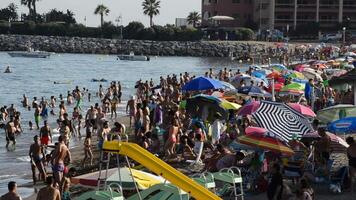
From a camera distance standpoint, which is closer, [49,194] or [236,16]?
[49,194]

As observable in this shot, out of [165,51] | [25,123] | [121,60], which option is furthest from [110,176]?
[165,51]

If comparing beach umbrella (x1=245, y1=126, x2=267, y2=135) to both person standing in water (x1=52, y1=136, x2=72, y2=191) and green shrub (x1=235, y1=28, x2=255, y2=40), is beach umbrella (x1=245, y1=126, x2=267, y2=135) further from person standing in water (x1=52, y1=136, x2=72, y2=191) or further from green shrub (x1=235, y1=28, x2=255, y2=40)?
green shrub (x1=235, y1=28, x2=255, y2=40)

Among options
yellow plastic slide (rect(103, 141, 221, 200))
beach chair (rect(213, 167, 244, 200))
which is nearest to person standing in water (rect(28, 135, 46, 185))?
beach chair (rect(213, 167, 244, 200))

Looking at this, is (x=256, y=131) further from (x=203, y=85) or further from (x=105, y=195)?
(x=203, y=85)

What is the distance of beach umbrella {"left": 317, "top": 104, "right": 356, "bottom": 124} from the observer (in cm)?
1556

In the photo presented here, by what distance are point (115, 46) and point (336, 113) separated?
350 ft

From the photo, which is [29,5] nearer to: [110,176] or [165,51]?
[165,51]

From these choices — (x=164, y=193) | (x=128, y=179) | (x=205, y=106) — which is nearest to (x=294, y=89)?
(x=205, y=106)

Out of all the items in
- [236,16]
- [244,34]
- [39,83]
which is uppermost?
[236,16]

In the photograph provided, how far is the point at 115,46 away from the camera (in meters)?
121

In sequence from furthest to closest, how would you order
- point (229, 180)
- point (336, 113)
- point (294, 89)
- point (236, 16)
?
point (236, 16)
point (294, 89)
point (336, 113)
point (229, 180)

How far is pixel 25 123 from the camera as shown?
107 ft

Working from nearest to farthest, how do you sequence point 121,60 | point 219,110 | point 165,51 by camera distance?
point 219,110, point 121,60, point 165,51

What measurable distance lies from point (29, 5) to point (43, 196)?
148m
